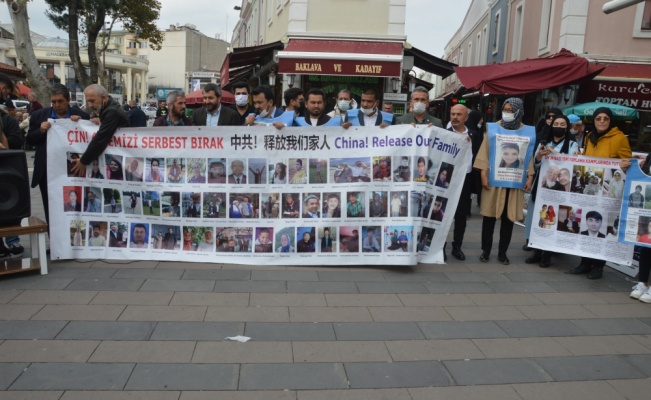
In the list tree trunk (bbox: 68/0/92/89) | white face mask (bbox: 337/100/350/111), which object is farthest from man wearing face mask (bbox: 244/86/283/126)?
tree trunk (bbox: 68/0/92/89)

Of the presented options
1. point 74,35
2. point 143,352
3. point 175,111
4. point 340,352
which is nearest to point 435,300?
point 340,352

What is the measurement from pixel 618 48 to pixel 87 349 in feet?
49.6

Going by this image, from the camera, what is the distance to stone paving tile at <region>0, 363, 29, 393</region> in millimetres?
3181

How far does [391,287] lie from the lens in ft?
17.1

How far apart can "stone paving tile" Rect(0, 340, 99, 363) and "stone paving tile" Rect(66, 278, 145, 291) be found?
1133 millimetres

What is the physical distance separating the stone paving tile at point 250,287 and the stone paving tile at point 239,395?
5.85ft

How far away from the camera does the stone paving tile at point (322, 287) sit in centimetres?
503

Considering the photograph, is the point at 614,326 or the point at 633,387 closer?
the point at 633,387

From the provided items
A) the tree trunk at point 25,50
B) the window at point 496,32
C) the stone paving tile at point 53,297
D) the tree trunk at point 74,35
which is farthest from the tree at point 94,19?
the stone paving tile at point 53,297

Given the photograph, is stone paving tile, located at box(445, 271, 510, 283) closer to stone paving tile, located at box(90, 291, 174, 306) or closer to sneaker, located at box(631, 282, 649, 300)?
sneaker, located at box(631, 282, 649, 300)

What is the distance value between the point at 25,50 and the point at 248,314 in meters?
13.2

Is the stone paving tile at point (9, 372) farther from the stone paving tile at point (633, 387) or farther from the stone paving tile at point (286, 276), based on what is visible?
the stone paving tile at point (633, 387)

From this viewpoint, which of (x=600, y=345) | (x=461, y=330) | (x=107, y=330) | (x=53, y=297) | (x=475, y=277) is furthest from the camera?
(x=475, y=277)

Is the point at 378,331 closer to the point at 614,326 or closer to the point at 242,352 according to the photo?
the point at 242,352
